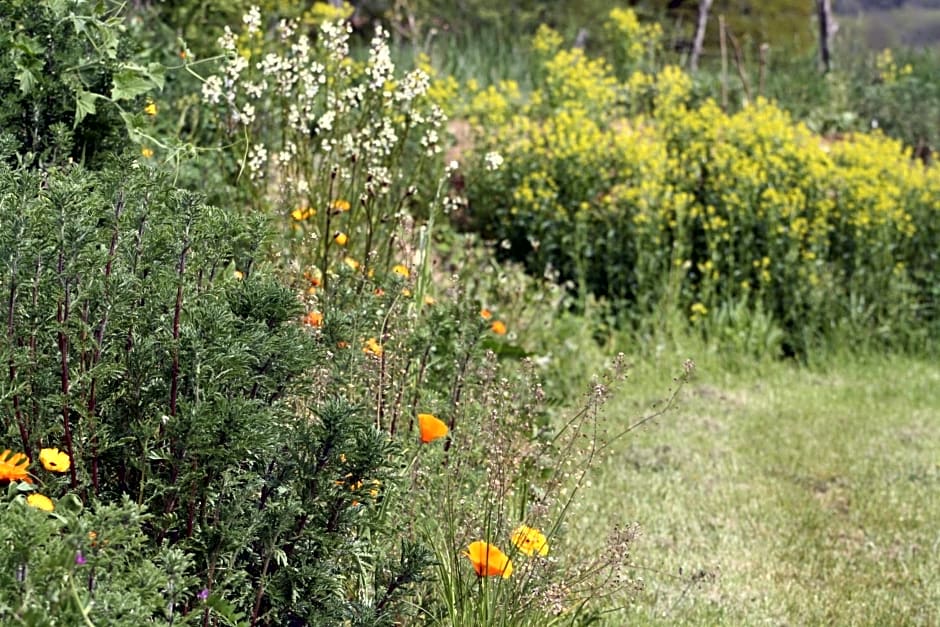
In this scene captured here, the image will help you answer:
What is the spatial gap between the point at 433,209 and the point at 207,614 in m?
2.26

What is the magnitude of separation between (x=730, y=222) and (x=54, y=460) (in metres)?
5.33

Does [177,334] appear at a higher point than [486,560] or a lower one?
higher

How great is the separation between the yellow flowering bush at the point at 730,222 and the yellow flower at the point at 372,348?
3.46 meters

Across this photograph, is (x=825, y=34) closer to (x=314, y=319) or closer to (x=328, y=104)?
(x=328, y=104)

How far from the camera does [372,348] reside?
118 inches

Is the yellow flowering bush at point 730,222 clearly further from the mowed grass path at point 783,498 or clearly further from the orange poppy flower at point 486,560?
the orange poppy flower at point 486,560

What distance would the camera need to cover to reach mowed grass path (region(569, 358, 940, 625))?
338 centimetres

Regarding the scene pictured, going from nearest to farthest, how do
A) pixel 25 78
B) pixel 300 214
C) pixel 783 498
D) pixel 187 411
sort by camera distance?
pixel 187 411 → pixel 25 78 → pixel 300 214 → pixel 783 498

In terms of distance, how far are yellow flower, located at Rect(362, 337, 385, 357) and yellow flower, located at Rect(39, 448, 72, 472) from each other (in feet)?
3.71

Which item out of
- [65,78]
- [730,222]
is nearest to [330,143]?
[65,78]

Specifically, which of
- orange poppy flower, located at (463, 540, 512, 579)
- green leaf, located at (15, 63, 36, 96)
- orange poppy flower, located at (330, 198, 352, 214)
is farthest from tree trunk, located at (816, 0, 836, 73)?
orange poppy flower, located at (463, 540, 512, 579)

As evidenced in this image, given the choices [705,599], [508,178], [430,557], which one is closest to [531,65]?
[508,178]

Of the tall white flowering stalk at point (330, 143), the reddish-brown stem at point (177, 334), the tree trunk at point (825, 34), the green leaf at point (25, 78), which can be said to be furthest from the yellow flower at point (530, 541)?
the tree trunk at point (825, 34)

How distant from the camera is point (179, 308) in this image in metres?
1.98
